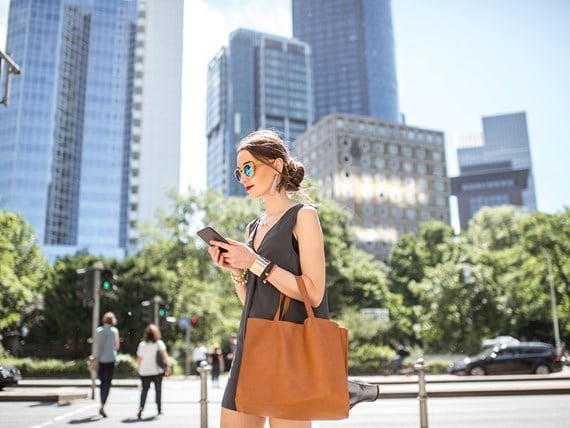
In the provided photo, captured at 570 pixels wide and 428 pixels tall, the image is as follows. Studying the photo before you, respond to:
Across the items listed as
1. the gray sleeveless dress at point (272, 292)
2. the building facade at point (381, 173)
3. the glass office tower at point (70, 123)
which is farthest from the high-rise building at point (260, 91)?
the gray sleeveless dress at point (272, 292)

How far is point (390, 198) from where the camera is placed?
3873 inches

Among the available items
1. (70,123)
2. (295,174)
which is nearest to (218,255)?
(295,174)

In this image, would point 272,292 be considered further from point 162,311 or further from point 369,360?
point 369,360

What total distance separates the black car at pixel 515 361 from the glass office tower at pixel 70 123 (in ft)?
270

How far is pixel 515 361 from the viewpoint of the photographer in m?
24.7

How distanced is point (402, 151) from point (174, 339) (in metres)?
73.1

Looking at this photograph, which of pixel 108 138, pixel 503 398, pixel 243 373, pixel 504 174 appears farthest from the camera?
pixel 504 174

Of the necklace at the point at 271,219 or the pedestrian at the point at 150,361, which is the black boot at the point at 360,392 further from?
the pedestrian at the point at 150,361

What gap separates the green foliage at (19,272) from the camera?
109 ft

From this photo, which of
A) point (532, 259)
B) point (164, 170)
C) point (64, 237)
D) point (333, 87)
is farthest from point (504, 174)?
point (532, 259)

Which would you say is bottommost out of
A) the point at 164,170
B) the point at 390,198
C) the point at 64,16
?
the point at 390,198

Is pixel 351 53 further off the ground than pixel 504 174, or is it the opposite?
pixel 351 53

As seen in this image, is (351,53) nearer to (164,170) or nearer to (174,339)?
(164,170)

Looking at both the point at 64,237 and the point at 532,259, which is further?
the point at 64,237
